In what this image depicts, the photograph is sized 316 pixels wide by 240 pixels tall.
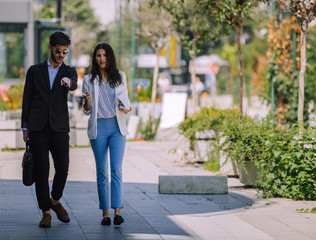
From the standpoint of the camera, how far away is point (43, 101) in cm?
685

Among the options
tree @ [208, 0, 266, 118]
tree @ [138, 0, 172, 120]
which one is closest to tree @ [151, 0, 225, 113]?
tree @ [208, 0, 266, 118]

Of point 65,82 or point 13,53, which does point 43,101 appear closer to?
point 65,82

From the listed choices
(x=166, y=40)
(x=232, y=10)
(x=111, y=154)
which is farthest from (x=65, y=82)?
(x=166, y=40)

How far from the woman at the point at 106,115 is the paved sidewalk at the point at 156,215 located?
357 millimetres

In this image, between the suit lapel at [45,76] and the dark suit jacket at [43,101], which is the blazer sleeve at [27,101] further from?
the suit lapel at [45,76]

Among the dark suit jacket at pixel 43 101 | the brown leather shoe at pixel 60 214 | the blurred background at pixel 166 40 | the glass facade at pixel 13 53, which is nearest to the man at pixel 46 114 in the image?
the dark suit jacket at pixel 43 101

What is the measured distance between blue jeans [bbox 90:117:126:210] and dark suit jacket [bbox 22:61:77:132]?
1.17 feet

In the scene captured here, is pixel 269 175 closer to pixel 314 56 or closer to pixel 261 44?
pixel 314 56

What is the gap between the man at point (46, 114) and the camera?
22.4 ft

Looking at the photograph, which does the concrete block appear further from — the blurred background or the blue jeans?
the blurred background

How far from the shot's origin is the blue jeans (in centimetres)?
695

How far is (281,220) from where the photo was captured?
7.48 metres

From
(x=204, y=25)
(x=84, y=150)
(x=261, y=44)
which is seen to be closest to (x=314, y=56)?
(x=204, y=25)

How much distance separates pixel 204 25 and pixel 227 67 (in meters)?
41.9
